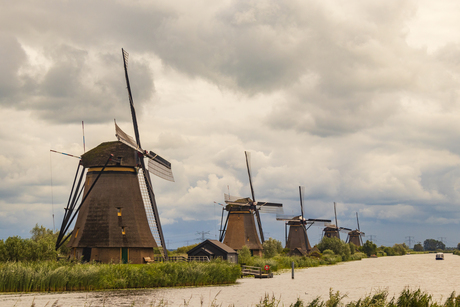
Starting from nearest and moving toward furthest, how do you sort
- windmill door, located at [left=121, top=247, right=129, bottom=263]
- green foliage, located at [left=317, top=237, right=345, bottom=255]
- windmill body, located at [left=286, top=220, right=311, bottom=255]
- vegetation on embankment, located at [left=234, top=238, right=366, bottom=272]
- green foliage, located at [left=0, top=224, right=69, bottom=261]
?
green foliage, located at [left=0, top=224, right=69, bottom=261] < windmill door, located at [left=121, top=247, right=129, bottom=263] < vegetation on embankment, located at [left=234, top=238, right=366, bottom=272] < windmill body, located at [left=286, top=220, right=311, bottom=255] < green foliage, located at [left=317, top=237, right=345, bottom=255]

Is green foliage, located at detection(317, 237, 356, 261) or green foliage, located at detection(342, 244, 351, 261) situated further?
green foliage, located at detection(342, 244, 351, 261)

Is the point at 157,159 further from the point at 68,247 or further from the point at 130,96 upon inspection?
the point at 68,247

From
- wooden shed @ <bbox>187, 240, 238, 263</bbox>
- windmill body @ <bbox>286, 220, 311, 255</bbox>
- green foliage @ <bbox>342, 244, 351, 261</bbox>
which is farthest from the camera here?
green foliage @ <bbox>342, 244, 351, 261</bbox>

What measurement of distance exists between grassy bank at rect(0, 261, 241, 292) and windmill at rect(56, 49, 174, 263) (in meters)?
4.91

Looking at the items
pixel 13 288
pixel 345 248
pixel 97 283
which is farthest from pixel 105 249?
pixel 345 248

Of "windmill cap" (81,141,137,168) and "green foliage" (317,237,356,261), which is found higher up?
"windmill cap" (81,141,137,168)

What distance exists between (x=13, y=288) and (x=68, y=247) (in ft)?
38.3

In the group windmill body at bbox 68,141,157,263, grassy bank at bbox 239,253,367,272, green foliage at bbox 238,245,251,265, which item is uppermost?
windmill body at bbox 68,141,157,263

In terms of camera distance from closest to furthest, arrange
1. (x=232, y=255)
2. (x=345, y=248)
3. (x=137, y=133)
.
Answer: (x=137, y=133) → (x=232, y=255) → (x=345, y=248)

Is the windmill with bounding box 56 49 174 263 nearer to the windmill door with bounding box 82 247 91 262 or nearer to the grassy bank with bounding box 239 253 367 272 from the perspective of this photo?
the windmill door with bounding box 82 247 91 262

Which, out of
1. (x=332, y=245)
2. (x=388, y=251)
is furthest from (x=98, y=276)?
(x=388, y=251)

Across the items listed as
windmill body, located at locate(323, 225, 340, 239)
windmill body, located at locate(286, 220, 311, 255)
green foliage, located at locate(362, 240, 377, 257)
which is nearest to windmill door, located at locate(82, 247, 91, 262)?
windmill body, located at locate(286, 220, 311, 255)

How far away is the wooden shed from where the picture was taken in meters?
43.2

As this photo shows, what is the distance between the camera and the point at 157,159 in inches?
1484
